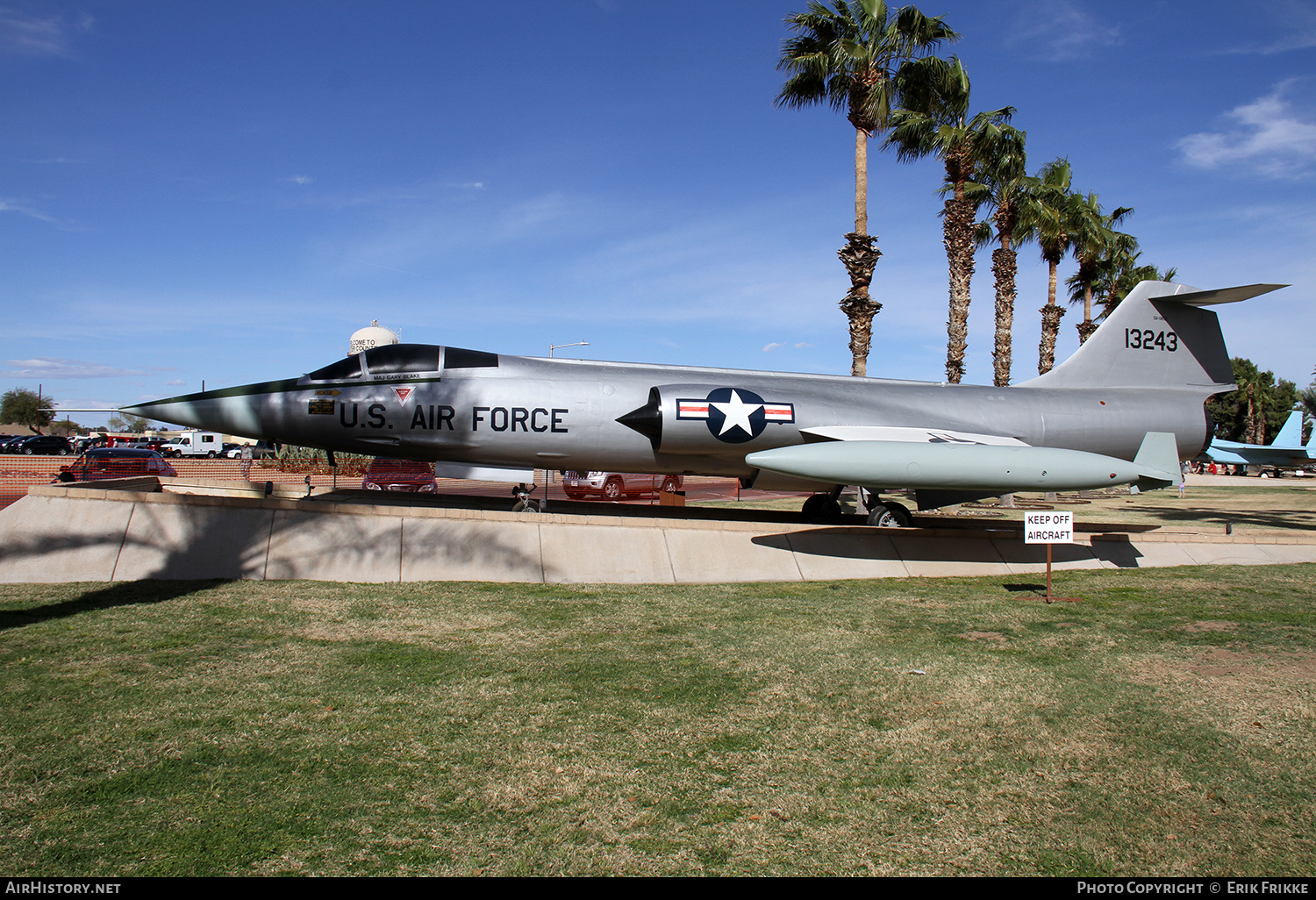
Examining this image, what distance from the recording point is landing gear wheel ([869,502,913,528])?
13125 mm

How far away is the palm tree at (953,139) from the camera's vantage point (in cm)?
2205

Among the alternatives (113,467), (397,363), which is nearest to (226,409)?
(397,363)

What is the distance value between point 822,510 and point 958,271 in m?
A: 14.5

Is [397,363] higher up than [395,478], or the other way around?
[397,363]

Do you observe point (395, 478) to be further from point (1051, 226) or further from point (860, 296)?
point (1051, 226)

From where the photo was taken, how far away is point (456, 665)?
6.68m

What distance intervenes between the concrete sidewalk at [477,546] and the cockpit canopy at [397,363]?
2.18 m

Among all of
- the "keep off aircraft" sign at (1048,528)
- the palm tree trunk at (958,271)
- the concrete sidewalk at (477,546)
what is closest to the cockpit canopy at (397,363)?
the concrete sidewalk at (477,546)

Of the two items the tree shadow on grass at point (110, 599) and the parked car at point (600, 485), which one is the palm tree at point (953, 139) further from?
the tree shadow on grass at point (110, 599)

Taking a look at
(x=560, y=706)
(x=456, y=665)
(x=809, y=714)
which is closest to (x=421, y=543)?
(x=456, y=665)

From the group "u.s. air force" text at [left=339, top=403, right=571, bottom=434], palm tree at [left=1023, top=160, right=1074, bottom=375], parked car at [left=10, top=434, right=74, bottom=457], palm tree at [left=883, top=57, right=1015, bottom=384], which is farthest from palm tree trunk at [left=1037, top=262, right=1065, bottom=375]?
parked car at [left=10, top=434, right=74, bottom=457]

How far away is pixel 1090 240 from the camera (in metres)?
34.6

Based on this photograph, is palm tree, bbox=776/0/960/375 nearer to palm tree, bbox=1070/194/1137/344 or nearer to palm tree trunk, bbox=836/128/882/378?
palm tree trunk, bbox=836/128/882/378

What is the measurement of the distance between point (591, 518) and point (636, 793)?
763 cm
